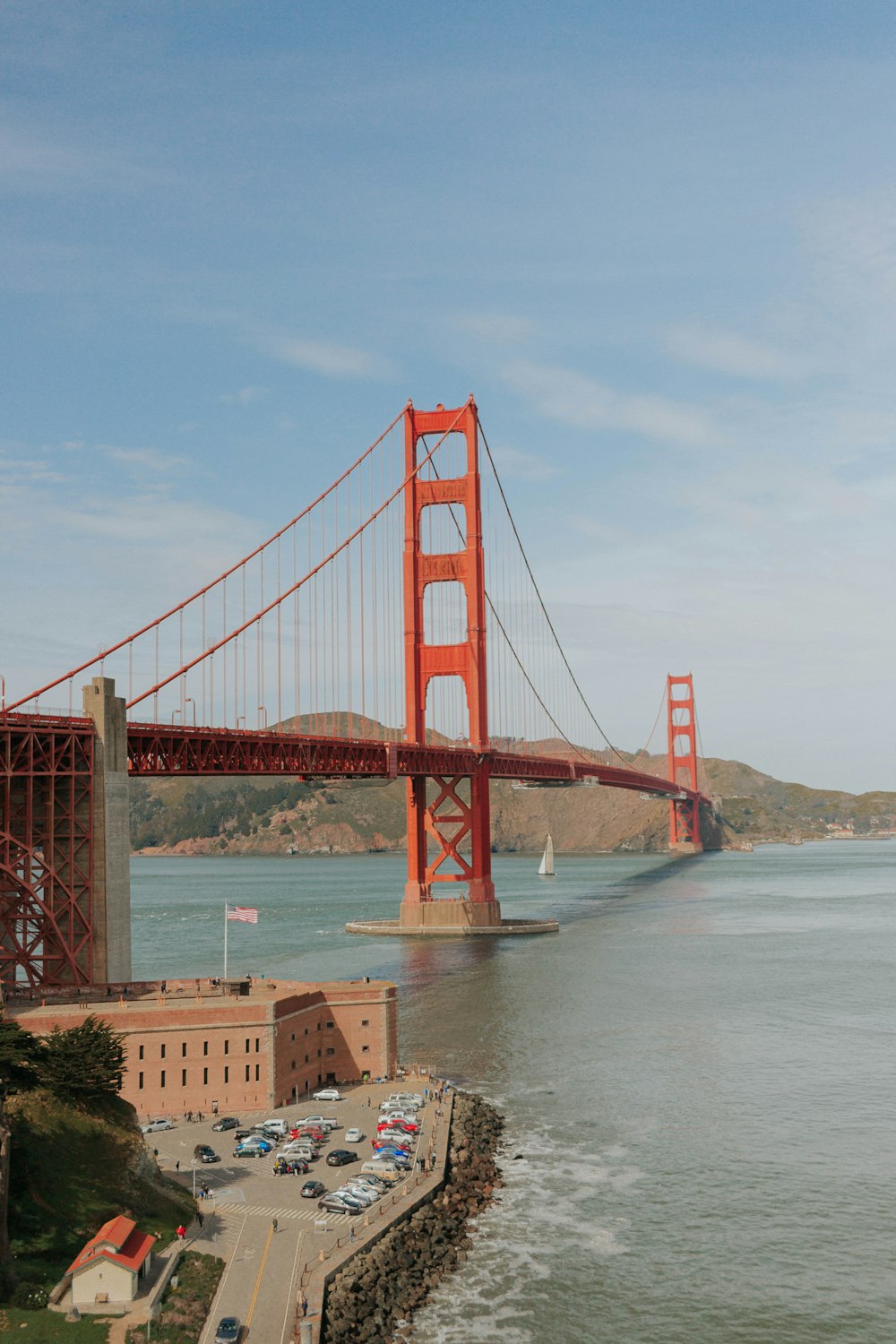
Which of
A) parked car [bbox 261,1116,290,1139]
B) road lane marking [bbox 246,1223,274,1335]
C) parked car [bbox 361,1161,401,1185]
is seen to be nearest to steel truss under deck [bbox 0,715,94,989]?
parked car [bbox 261,1116,290,1139]

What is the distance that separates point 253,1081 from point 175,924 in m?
66.0

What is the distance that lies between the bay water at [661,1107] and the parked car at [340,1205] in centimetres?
296

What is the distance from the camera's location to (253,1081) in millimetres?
38125

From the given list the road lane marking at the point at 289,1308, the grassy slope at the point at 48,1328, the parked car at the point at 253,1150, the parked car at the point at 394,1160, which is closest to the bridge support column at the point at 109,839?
the parked car at the point at 253,1150

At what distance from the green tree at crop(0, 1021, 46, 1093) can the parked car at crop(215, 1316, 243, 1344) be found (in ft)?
25.7

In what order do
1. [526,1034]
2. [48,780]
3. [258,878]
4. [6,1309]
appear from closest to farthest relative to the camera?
[6,1309] → [48,780] → [526,1034] → [258,878]

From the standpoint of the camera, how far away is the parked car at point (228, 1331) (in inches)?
935

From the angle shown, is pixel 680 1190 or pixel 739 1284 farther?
pixel 680 1190

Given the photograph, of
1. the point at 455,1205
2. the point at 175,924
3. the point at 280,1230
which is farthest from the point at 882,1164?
the point at 175,924

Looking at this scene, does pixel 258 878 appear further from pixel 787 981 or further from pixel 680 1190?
pixel 680 1190

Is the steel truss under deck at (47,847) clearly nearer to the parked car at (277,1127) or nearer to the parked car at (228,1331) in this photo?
the parked car at (277,1127)

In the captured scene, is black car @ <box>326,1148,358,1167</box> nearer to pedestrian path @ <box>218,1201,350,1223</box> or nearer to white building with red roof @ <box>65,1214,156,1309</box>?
pedestrian path @ <box>218,1201,350,1223</box>

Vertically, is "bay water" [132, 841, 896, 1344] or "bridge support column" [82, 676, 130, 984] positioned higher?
"bridge support column" [82, 676, 130, 984]

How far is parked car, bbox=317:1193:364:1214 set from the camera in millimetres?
30328
